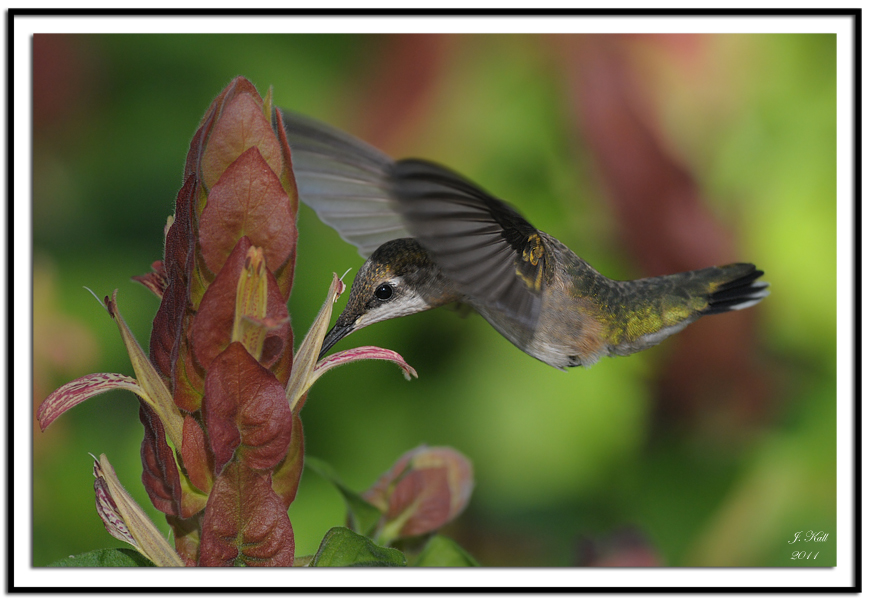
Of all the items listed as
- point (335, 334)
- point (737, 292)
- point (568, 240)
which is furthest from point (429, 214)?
point (568, 240)

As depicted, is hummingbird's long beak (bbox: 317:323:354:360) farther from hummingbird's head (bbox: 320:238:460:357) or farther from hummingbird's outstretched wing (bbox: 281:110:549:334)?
hummingbird's outstretched wing (bbox: 281:110:549:334)

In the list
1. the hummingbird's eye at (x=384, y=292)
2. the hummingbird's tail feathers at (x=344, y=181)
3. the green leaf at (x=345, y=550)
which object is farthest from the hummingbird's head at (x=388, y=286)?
the green leaf at (x=345, y=550)
